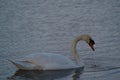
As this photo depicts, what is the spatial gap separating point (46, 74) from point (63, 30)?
454 cm

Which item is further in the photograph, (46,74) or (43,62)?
(43,62)

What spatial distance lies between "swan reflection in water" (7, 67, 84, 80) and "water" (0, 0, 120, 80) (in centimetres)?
8

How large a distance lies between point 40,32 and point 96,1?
8054 mm

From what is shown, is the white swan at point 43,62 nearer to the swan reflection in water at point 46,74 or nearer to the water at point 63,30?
the swan reflection in water at point 46,74

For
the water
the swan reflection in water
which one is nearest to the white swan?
the swan reflection in water

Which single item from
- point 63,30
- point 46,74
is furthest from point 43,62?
point 63,30

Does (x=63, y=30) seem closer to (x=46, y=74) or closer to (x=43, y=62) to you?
(x=43, y=62)

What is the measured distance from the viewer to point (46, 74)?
1080 centimetres

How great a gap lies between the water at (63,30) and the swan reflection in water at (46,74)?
8 cm

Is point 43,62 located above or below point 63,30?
above

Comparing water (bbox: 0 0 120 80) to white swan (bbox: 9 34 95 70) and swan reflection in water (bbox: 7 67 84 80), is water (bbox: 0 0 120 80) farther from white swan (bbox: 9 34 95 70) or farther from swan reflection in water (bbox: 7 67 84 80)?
white swan (bbox: 9 34 95 70)

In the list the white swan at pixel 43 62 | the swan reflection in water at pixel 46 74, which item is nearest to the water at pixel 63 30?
the swan reflection in water at pixel 46 74

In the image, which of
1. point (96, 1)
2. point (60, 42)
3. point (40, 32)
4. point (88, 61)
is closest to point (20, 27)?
point (40, 32)

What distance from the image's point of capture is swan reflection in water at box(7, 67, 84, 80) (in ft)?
34.2
